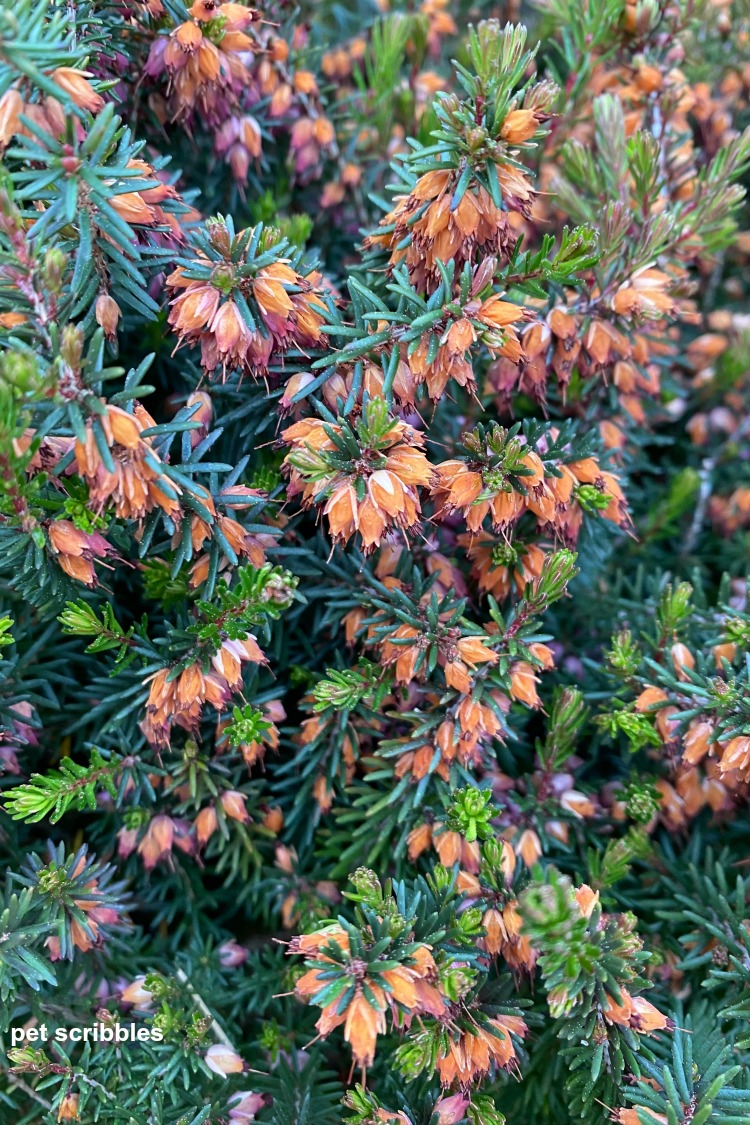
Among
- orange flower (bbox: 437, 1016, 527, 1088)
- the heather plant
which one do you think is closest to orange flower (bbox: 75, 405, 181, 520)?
the heather plant

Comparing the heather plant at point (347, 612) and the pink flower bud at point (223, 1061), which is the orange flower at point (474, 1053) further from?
the pink flower bud at point (223, 1061)

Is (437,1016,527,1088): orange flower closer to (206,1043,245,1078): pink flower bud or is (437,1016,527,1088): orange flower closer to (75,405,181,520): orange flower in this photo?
(206,1043,245,1078): pink flower bud

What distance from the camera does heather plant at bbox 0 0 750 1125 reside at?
0.90 metres

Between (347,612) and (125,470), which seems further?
(347,612)

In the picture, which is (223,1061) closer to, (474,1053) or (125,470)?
(474,1053)

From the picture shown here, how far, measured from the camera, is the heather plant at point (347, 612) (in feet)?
2.95

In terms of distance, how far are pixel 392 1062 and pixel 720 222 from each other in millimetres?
1350

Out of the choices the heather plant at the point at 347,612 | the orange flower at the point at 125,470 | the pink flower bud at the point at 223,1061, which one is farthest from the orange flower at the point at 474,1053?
the orange flower at the point at 125,470

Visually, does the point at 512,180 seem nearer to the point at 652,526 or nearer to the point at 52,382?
the point at 52,382

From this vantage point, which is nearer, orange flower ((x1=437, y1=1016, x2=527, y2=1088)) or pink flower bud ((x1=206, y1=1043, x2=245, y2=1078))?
orange flower ((x1=437, y1=1016, x2=527, y2=1088))

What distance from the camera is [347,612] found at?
Answer: 1.15 meters

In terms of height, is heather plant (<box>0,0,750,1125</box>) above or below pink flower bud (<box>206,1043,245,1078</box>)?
above

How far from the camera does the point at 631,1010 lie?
37.2 inches

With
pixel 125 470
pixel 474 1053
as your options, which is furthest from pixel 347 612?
pixel 474 1053
